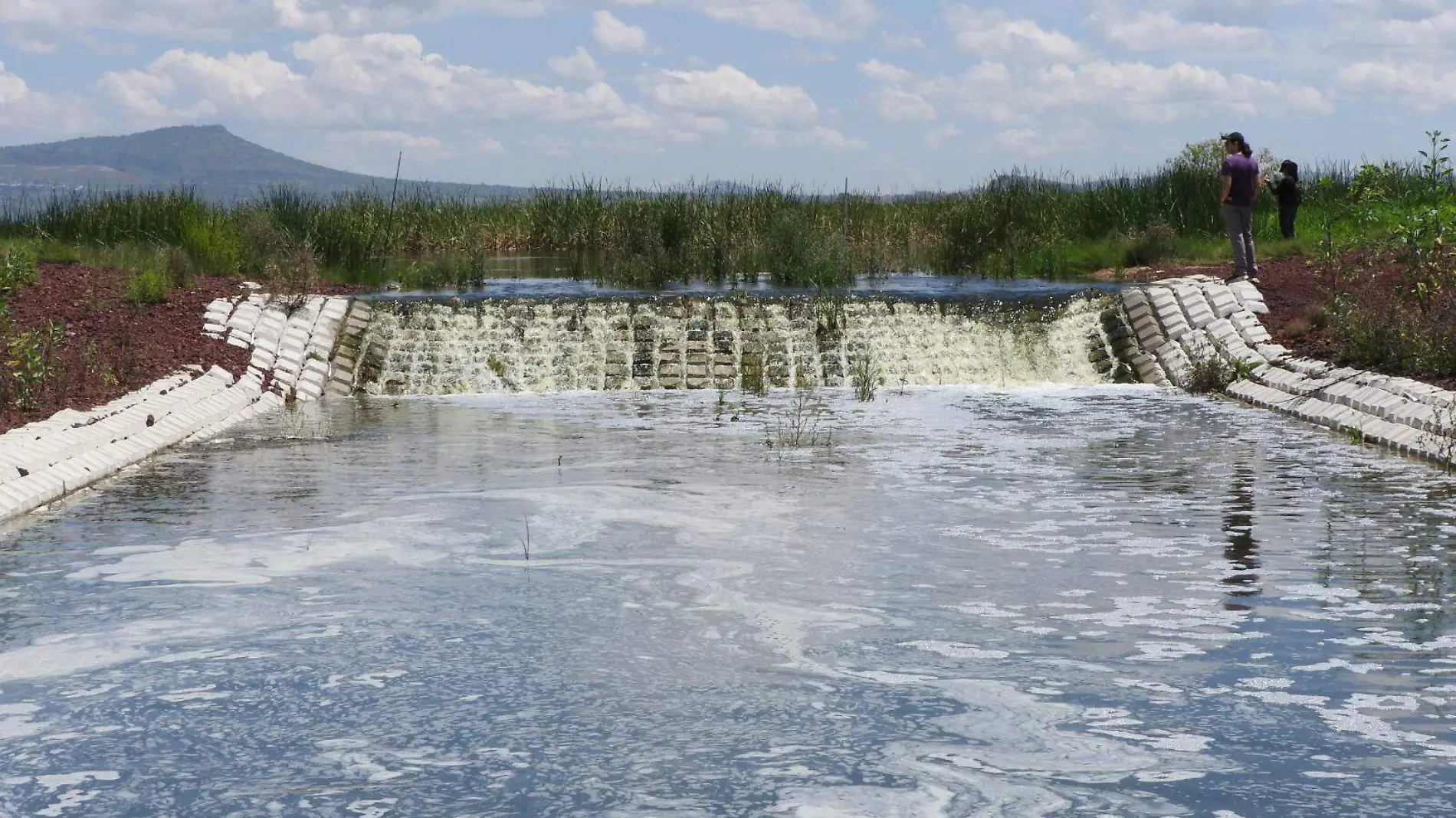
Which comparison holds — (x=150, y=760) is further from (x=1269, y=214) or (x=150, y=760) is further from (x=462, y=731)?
(x=1269, y=214)

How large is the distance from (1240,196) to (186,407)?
1214cm

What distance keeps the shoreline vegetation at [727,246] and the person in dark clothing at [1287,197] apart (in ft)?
1.59

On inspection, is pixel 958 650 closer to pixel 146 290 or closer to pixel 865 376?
pixel 865 376

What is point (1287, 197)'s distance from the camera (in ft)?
79.4

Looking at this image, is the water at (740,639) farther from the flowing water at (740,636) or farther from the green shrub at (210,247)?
the green shrub at (210,247)

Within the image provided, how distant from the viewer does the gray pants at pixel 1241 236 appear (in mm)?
20141

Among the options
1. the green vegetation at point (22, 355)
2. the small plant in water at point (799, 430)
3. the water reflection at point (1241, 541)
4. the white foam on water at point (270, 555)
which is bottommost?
the white foam on water at point (270, 555)

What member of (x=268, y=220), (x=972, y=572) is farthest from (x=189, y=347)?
(x=972, y=572)

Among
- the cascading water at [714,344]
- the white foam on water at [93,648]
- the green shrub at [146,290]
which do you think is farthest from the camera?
the cascading water at [714,344]

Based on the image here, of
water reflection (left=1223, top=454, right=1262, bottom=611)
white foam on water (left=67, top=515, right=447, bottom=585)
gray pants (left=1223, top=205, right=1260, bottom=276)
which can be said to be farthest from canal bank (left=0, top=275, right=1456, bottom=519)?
white foam on water (left=67, top=515, right=447, bottom=585)

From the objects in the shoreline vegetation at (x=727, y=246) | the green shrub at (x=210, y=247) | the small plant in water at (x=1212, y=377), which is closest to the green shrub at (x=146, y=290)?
the shoreline vegetation at (x=727, y=246)

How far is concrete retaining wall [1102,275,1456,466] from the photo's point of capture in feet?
43.2

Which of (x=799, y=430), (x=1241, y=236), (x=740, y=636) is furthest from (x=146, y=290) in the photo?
(x=740, y=636)

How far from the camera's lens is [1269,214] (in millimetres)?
26578
